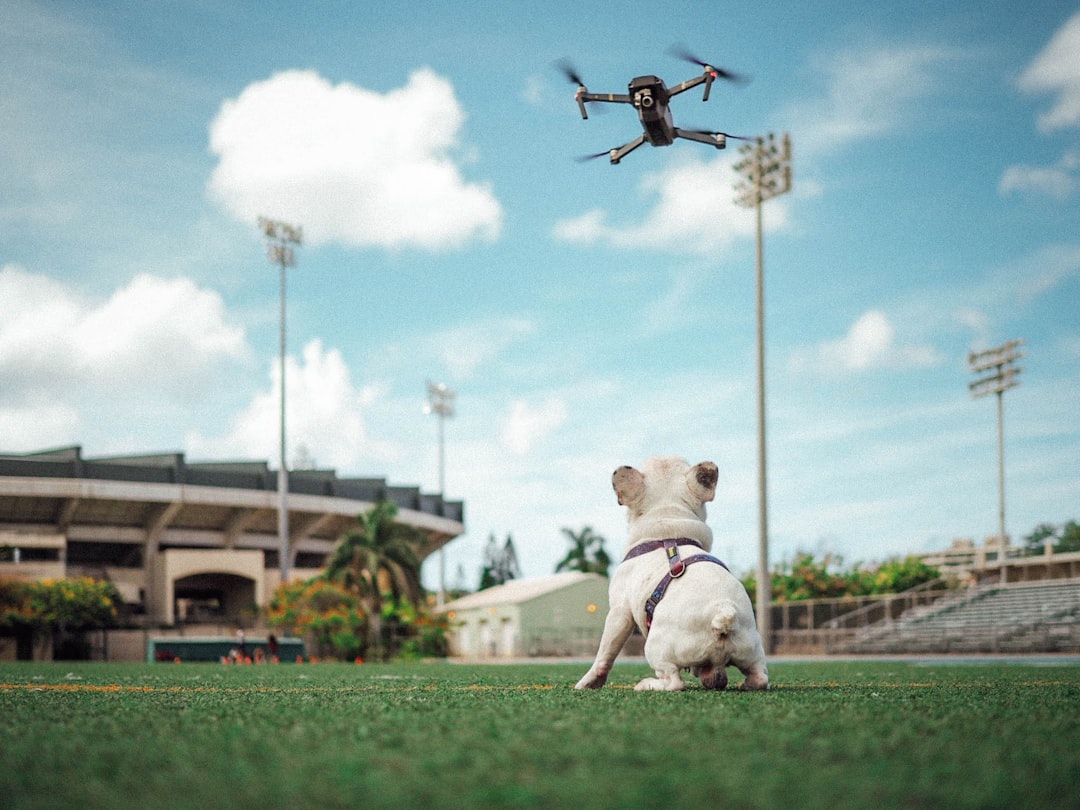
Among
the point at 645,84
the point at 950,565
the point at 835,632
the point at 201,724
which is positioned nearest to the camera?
the point at 201,724

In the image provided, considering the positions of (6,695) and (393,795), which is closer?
(393,795)

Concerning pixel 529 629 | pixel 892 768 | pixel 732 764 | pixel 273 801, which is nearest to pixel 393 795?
pixel 273 801

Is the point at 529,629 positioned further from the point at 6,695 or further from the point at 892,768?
the point at 892,768

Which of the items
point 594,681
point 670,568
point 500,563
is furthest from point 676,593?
point 500,563

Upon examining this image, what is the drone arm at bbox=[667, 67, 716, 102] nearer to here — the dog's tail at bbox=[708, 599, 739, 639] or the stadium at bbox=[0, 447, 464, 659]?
the dog's tail at bbox=[708, 599, 739, 639]

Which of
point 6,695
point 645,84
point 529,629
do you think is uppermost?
point 645,84

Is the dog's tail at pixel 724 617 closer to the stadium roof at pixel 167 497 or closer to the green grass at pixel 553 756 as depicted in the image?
the green grass at pixel 553 756

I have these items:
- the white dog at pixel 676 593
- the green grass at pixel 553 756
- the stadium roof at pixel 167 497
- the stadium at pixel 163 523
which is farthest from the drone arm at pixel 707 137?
the stadium roof at pixel 167 497
